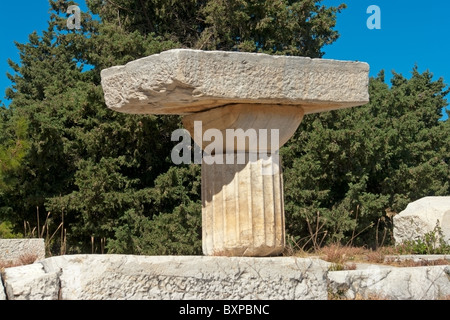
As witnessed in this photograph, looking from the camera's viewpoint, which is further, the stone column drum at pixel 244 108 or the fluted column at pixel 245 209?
the fluted column at pixel 245 209

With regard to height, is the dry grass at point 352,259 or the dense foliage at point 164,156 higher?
the dense foliage at point 164,156

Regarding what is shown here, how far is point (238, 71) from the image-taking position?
17.6 ft

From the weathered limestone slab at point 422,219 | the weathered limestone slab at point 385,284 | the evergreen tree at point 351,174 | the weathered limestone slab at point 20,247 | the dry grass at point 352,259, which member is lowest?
the weathered limestone slab at point 385,284

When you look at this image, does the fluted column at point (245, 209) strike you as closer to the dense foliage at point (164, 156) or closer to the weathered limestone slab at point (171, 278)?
the weathered limestone slab at point (171, 278)

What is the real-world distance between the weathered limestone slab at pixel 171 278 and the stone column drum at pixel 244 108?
25.9 inches

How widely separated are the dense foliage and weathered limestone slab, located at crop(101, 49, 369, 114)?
233 inches

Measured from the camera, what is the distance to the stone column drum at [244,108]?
A: 536cm

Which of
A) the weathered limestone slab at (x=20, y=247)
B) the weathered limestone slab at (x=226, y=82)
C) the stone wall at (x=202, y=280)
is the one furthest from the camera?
the weathered limestone slab at (x=20, y=247)

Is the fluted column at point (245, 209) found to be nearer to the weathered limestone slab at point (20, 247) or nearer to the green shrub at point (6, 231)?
the weathered limestone slab at point (20, 247)

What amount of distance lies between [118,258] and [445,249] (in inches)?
190

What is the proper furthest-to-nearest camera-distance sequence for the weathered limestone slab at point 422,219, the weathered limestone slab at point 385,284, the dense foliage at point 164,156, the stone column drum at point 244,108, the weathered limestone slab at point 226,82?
the dense foliage at point 164,156 < the weathered limestone slab at point 422,219 < the weathered limestone slab at point 385,284 < the stone column drum at point 244,108 < the weathered limestone slab at point 226,82

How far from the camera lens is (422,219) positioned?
8820 millimetres

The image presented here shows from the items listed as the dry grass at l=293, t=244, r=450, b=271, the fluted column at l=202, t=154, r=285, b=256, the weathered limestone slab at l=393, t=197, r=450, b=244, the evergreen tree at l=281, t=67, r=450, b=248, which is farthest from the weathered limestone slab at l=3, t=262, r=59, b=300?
the evergreen tree at l=281, t=67, r=450, b=248

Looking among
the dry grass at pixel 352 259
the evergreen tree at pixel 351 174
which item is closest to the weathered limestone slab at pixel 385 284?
the dry grass at pixel 352 259
